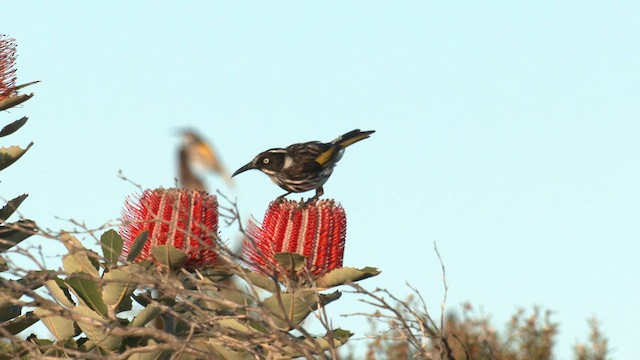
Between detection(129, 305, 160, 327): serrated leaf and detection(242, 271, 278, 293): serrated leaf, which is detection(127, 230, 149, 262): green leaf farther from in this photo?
detection(242, 271, 278, 293): serrated leaf

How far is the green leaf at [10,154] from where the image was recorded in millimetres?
6062

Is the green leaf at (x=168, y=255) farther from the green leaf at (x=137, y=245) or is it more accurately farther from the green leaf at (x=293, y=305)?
the green leaf at (x=293, y=305)

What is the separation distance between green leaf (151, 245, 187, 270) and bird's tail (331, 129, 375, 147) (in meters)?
2.88

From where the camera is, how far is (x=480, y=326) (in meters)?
10.1

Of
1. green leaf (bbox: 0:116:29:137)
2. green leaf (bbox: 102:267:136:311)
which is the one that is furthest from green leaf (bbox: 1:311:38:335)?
green leaf (bbox: 0:116:29:137)

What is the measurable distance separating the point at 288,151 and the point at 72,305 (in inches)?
104

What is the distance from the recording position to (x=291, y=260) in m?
5.93

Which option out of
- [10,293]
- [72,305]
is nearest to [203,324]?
[10,293]

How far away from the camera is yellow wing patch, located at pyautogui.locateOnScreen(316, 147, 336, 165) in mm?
8133

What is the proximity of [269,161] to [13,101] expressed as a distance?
96.5 inches

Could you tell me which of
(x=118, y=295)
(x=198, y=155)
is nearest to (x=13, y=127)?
(x=118, y=295)

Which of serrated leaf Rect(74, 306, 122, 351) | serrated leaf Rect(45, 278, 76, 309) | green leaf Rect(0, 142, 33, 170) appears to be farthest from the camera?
green leaf Rect(0, 142, 33, 170)

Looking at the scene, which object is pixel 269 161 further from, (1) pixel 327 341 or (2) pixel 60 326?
(1) pixel 327 341

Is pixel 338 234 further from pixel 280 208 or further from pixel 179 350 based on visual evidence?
pixel 179 350
